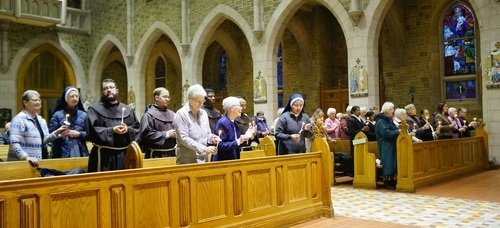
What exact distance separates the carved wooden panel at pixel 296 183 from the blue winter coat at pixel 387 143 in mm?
2813

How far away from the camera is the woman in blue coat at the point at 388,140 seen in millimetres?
7754

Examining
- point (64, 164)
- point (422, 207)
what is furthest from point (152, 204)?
point (422, 207)

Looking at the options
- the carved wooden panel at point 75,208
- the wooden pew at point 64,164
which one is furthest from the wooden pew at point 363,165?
the carved wooden panel at point 75,208

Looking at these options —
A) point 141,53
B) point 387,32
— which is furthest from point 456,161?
point 141,53

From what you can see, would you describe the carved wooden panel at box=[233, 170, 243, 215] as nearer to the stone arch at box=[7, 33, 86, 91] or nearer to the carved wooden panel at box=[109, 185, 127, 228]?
the carved wooden panel at box=[109, 185, 127, 228]

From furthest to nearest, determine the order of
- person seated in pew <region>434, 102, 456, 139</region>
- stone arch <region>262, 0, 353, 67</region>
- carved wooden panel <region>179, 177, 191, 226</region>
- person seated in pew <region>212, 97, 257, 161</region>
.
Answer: stone arch <region>262, 0, 353, 67</region> < person seated in pew <region>434, 102, 456, 139</region> < person seated in pew <region>212, 97, 257, 161</region> < carved wooden panel <region>179, 177, 191, 226</region>

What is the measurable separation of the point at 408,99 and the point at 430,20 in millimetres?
2559

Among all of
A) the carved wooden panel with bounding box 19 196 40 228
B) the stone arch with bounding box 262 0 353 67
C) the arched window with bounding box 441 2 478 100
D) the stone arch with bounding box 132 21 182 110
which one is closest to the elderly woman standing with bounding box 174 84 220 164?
the carved wooden panel with bounding box 19 196 40 228

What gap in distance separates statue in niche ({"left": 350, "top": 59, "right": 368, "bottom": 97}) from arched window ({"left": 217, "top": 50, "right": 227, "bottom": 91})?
30.7 ft

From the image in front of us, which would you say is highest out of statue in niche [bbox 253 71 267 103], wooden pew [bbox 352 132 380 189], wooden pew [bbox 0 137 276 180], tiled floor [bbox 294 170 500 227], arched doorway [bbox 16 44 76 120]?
arched doorway [bbox 16 44 76 120]

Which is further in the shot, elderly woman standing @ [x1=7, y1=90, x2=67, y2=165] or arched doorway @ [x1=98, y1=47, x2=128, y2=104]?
arched doorway @ [x1=98, y1=47, x2=128, y2=104]

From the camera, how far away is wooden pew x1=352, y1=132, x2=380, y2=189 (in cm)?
798

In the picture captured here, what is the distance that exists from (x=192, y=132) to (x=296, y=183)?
1.54 metres

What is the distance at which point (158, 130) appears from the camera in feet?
Answer: 17.7
